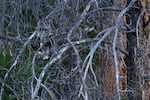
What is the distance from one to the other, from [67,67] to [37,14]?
1.67 feet

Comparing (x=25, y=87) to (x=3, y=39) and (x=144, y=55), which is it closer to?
(x=3, y=39)

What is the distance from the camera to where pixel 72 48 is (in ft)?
10.8

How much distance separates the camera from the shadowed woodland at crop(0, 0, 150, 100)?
2.96m

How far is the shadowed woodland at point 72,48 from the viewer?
2955 mm

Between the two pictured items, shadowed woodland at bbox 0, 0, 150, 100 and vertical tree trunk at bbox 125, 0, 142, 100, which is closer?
shadowed woodland at bbox 0, 0, 150, 100

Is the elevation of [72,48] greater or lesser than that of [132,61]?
greater

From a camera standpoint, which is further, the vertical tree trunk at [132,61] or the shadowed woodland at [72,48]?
the vertical tree trunk at [132,61]

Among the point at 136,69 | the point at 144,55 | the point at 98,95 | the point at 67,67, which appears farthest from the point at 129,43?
the point at 98,95

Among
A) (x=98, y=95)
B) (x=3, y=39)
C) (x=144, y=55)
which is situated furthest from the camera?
(x=3, y=39)

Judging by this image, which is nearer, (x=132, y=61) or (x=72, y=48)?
(x=72, y=48)

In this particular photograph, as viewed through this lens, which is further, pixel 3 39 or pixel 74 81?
pixel 3 39

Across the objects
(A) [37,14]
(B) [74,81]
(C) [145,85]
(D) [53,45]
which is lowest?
(C) [145,85]

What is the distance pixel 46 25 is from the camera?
10.5 feet

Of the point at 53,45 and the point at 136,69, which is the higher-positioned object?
the point at 53,45
